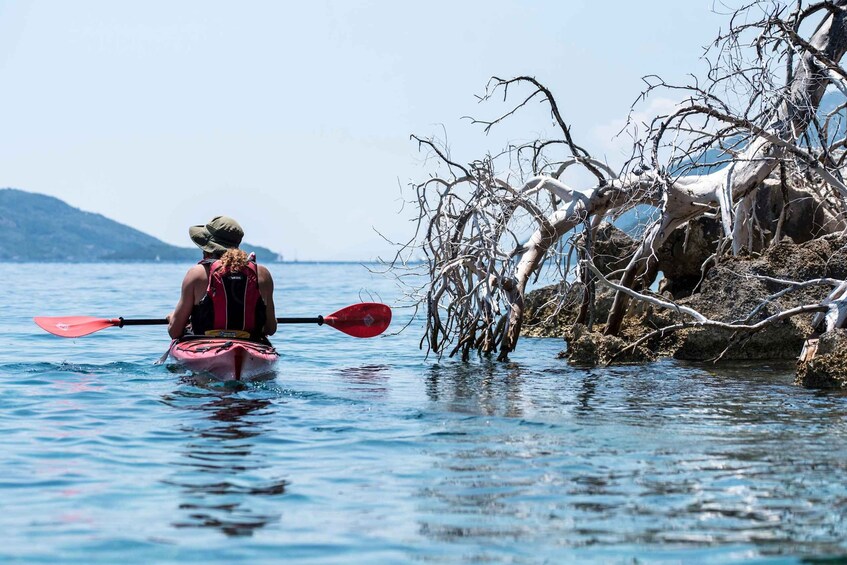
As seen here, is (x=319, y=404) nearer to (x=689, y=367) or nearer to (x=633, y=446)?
(x=633, y=446)

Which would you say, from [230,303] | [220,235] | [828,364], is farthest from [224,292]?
[828,364]

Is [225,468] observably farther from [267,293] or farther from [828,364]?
[828,364]

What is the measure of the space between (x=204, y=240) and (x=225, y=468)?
475 cm

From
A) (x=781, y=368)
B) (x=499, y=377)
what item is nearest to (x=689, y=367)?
(x=781, y=368)

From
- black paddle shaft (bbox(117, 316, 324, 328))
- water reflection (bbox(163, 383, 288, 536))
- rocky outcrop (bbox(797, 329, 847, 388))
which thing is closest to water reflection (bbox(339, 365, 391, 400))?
black paddle shaft (bbox(117, 316, 324, 328))

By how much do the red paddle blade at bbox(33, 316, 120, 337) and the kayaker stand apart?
89.6 inches

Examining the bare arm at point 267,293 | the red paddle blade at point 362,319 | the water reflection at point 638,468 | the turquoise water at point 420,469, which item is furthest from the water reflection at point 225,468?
the red paddle blade at point 362,319

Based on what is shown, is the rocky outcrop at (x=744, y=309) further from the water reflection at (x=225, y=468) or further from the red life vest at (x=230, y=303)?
the water reflection at (x=225, y=468)

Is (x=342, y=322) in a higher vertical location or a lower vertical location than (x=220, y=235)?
lower

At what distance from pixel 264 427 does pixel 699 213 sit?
876 centimetres

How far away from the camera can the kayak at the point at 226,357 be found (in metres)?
10.9

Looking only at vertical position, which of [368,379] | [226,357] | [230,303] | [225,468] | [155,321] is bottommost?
[225,468]

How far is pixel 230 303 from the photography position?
11.3 meters

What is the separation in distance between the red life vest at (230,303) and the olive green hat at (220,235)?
242 mm
